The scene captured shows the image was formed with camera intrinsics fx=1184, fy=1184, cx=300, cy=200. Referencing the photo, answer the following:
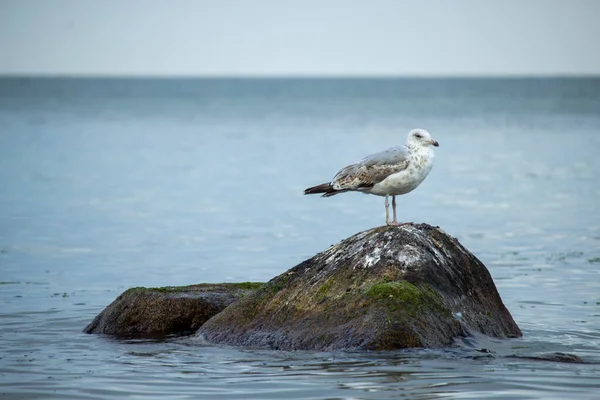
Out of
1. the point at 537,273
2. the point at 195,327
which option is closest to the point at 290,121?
the point at 537,273

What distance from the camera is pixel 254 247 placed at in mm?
23078

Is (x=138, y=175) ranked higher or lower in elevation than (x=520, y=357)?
higher

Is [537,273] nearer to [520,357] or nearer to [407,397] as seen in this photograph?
[520,357]

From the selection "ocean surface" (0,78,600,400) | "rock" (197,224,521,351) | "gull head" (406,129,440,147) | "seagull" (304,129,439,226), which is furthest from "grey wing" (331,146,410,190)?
"ocean surface" (0,78,600,400)

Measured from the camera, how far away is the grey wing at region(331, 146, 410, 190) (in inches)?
513

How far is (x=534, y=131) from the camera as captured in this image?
6856 centimetres

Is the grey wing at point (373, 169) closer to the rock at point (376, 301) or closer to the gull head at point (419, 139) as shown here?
the gull head at point (419, 139)

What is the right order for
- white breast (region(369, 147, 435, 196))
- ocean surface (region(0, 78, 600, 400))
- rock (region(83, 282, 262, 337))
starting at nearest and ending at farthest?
ocean surface (region(0, 78, 600, 400))
white breast (region(369, 147, 435, 196))
rock (region(83, 282, 262, 337))

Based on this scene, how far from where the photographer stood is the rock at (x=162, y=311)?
1399cm

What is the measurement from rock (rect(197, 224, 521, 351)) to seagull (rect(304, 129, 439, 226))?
0.58 m

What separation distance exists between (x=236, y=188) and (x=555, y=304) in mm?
19842

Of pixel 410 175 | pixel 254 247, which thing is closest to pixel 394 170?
pixel 410 175

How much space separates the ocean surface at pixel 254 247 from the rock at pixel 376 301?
19 cm

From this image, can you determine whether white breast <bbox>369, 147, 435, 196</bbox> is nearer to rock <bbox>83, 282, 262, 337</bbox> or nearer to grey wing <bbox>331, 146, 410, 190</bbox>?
grey wing <bbox>331, 146, 410, 190</bbox>
